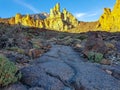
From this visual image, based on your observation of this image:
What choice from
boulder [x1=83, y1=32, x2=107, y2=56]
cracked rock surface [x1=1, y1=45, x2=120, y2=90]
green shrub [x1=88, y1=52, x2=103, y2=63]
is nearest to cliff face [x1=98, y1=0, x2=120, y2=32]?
boulder [x1=83, y1=32, x2=107, y2=56]

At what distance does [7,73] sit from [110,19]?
5470 inches

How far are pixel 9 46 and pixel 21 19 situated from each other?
15533cm

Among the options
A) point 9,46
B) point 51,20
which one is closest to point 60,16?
point 51,20

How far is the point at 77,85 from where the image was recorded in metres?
10.4

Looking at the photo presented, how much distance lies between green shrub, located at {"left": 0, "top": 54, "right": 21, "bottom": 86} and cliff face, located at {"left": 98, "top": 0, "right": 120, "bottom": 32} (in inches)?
4993

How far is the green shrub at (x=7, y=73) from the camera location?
9.56 metres

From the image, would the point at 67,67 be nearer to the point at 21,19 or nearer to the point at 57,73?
the point at 57,73

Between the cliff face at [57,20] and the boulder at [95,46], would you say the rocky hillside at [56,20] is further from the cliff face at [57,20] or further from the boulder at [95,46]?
the boulder at [95,46]

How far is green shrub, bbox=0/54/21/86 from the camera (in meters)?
9.56

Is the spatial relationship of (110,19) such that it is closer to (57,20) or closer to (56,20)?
(56,20)

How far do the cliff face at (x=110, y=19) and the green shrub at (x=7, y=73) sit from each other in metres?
127

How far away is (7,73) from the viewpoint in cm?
973

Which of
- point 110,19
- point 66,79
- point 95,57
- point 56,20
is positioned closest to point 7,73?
point 66,79

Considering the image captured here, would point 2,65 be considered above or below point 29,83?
above
